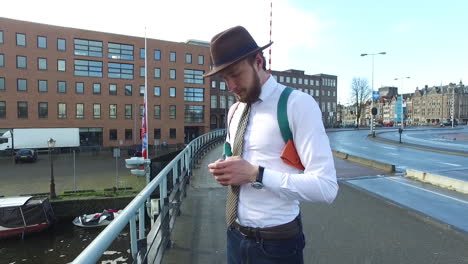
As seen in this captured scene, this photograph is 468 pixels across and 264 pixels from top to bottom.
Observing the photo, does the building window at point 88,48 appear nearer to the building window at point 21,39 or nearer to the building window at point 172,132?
the building window at point 21,39

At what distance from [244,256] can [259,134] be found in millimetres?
657

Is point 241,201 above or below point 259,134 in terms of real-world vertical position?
below

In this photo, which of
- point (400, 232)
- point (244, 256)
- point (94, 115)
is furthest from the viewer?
point (94, 115)

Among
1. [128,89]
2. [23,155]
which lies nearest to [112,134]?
[128,89]

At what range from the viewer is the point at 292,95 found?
1504 mm

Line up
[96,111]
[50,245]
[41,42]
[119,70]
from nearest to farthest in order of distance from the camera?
1. [50,245]
2. [41,42]
3. [96,111]
4. [119,70]

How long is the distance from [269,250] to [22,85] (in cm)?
4764

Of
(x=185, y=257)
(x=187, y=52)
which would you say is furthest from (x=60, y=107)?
(x=185, y=257)

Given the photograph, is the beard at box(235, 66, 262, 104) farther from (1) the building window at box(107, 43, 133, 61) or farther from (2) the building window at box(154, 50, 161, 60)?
(2) the building window at box(154, 50, 161, 60)

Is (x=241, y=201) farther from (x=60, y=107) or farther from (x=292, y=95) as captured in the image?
(x=60, y=107)

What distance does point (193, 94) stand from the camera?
5081 centimetres

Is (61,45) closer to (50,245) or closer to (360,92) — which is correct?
(50,245)

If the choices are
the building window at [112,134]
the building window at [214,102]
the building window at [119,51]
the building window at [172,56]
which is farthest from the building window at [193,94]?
the building window at [214,102]

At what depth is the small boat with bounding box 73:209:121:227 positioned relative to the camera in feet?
64.5
